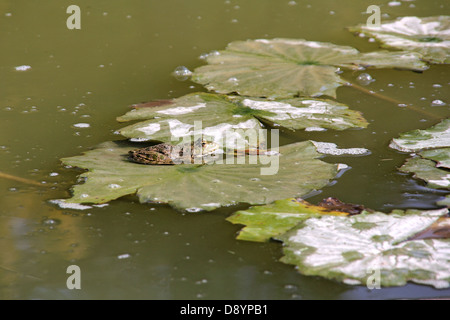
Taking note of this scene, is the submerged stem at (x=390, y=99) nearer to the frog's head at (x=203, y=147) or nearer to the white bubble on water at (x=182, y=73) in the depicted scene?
the white bubble on water at (x=182, y=73)

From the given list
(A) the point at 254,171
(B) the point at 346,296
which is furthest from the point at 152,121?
(B) the point at 346,296

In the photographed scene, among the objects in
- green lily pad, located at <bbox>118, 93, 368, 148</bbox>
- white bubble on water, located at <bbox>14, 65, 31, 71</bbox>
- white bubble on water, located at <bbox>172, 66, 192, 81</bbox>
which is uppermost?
white bubble on water, located at <bbox>14, 65, 31, 71</bbox>

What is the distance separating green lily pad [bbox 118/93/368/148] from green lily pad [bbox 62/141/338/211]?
0.20m

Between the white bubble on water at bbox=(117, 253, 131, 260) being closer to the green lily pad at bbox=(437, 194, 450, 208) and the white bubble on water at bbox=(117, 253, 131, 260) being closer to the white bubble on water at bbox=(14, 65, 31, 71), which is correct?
the green lily pad at bbox=(437, 194, 450, 208)

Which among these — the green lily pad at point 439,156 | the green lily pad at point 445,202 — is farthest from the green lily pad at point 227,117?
the green lily pad at point 445,202

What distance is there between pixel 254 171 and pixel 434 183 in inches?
23.5

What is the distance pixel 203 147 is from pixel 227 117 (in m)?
0.32

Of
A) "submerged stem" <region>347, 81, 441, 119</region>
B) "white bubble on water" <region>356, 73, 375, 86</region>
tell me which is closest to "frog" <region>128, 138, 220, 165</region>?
"submerged stem" <region>347, 81, 441, 119</region>

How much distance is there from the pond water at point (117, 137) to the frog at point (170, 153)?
0.21 metres

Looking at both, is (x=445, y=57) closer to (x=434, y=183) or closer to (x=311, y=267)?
(x=434, y=183)

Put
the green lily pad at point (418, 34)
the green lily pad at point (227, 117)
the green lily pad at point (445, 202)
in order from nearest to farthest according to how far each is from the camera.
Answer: the green lily pad at point (445, 202), the green lily pad at point (227, 117), the green lily pad at point (418, 34)

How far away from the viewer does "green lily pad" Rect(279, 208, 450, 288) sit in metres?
1.40

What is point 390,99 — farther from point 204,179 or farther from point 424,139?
point 204,179

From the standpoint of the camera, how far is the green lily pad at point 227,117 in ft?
7.28
